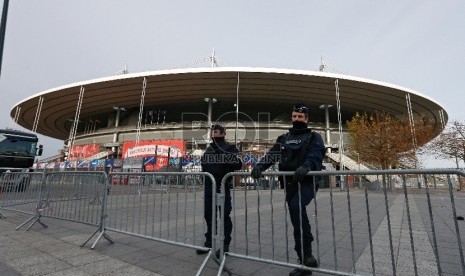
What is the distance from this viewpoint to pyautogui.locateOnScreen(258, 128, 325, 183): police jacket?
10.6 feet

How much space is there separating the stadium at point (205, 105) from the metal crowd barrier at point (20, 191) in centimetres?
1742

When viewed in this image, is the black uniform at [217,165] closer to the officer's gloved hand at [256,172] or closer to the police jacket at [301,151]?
the officer's gloved hand at [256,172]

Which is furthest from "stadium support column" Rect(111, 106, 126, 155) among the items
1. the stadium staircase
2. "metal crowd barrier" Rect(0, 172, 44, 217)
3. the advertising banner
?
"metal crowd barrier" Rect(0, 172, 44, 217)

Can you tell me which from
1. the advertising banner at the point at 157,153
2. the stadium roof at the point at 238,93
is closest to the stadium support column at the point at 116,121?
the stadium roof at the point at 238,93

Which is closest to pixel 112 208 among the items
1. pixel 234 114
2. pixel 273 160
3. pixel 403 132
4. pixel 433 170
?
pixel 273 160

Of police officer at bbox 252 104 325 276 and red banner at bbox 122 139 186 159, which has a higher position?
red banner at bbox 122 139 186 159

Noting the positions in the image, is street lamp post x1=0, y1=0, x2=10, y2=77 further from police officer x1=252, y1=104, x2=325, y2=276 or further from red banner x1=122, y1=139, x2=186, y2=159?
red banner x1=122, y1=139, x2=186, y2=159

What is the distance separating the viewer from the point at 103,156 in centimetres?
3709

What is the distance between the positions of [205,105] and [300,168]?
118 ft

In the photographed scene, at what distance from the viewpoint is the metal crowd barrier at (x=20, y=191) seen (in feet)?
21.5

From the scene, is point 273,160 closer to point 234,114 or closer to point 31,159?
point 31,159

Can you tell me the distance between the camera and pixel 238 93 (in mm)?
34375

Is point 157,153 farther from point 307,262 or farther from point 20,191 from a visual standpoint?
point 307,262

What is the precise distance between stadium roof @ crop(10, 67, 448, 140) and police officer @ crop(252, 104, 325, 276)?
2581 centimetres
